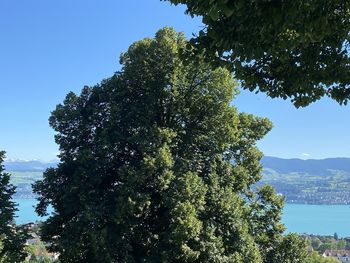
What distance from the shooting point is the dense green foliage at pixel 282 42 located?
4898mm

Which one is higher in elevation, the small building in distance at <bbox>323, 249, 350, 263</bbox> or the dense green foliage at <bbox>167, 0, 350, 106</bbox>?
the dense green foliage at <bbox>167, 0, 350, 106</bbox>

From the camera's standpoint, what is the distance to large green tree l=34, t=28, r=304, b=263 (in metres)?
15.8

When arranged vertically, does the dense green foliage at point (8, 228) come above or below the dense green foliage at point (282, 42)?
below

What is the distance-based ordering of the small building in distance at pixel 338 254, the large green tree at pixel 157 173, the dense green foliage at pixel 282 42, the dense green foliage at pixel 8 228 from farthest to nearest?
the small building in distance at pixel 338 254 < the dense green foliage at pixel 8 228 < the large green tree at pixel 157 173 < the dense green foliage at pixel 282 42

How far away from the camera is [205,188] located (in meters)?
16.6

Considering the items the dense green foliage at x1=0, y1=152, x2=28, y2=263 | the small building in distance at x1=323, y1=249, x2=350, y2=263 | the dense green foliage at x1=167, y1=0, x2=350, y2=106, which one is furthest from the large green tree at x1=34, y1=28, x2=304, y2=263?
the small building in distance at x1=323, y1=249, x2=350, y2=263

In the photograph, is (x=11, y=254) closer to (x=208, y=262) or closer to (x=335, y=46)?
(x=208, y=262)

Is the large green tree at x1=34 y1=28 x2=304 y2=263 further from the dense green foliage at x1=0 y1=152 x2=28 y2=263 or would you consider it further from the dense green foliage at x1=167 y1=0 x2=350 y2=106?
the dense green foliage at x1=167 y1=0 x2=350 y2=106

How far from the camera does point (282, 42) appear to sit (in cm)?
562

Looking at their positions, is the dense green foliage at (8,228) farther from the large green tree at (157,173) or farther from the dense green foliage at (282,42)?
the dense green foliage at (282,42)

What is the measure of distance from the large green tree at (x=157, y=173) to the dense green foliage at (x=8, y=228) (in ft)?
4.44

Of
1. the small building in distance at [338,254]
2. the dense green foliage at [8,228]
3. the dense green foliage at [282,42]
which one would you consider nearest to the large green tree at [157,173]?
the dense green foliage at [8,228]

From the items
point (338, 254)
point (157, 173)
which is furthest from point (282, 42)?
point (338, 254)

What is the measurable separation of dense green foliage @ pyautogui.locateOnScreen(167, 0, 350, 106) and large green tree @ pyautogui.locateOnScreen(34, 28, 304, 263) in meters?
9.03
